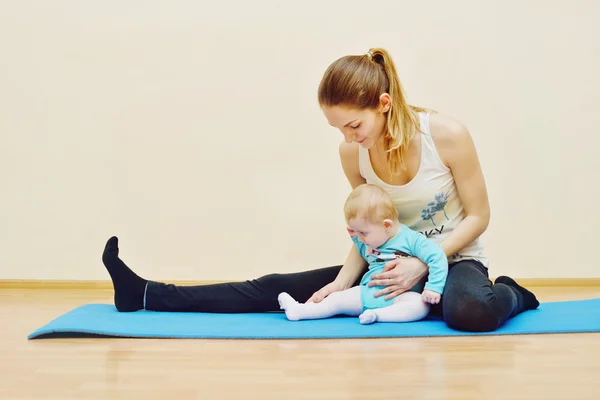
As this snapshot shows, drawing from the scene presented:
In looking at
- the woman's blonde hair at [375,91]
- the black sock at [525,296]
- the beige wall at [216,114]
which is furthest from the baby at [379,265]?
the beige wall at [216,114]

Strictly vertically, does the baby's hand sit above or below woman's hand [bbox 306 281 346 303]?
above

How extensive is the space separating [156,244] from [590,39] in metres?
2.36

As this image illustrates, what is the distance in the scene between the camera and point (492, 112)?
3.52 m

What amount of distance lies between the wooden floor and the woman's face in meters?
0.60

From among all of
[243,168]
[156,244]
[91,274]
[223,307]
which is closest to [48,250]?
[91,274]

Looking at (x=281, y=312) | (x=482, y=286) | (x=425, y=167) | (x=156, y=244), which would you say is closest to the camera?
(x=482, y=286)

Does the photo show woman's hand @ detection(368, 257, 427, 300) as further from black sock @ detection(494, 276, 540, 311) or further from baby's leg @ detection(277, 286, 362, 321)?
black sock @ detection(494, 276, 540, 311)

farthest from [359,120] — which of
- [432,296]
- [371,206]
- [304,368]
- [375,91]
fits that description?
[304,368]

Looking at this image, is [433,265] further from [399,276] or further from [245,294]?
[245,294]

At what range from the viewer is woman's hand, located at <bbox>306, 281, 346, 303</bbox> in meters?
2.24

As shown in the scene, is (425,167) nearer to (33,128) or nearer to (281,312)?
(281,312)

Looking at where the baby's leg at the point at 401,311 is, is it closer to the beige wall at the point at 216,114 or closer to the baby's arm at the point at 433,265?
the baby's arm at the point at 433,265

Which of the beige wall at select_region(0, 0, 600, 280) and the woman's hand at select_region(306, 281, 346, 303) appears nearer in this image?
the woman's hand at select_region(306, 281, 346, 303)

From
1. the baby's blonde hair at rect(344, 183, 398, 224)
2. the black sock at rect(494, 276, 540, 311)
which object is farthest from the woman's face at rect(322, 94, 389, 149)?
the black sock at rect(494, 276, 540, 311)
